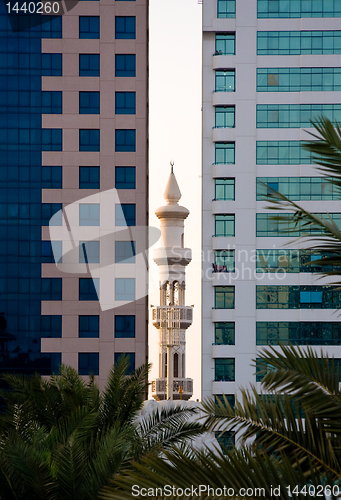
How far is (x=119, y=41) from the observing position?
4362 centimetres

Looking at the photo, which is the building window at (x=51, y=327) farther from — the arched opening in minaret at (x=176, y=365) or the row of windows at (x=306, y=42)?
the row of windows at (x=306, y=42)

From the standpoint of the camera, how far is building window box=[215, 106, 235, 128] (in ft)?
144

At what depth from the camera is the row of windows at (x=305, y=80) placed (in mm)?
43688

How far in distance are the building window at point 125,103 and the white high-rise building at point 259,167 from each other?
4.34 meters

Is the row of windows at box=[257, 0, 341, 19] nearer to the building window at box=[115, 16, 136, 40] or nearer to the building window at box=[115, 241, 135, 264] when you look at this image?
the building window at box=[115, 16, 136, 40]

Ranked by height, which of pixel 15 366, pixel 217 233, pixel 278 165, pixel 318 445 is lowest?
pixel 15 366

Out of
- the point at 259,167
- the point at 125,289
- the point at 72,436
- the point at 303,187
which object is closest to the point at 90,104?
the point at 259,167

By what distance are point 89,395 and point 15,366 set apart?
24801 mm

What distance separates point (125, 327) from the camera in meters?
42.4

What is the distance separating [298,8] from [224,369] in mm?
21676

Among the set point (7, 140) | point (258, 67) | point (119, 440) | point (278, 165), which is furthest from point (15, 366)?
point (119, 440)

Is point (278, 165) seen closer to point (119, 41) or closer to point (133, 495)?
point (119, 41)

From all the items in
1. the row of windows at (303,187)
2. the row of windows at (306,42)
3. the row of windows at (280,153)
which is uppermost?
the row of windows at (306,42)

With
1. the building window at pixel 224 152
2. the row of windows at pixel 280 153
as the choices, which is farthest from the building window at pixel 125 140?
the row of windows at pixel 280 153
